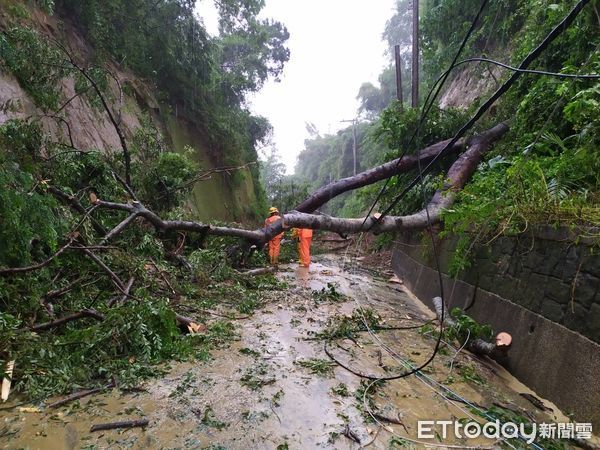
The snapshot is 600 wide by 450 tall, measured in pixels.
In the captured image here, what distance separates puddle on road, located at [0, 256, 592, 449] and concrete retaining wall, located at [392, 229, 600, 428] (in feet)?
0.85

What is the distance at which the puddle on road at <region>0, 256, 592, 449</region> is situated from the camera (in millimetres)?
2232

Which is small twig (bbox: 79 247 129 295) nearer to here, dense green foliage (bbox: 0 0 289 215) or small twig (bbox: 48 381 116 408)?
small twig (bbox: 48 381 116 408)

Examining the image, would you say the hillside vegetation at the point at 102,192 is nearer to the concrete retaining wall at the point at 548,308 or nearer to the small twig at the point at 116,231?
the small twig at the point at 116,231

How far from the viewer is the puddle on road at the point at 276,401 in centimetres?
223

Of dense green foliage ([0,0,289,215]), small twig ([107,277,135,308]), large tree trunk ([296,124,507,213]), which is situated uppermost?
dense green foliage ([0,0,289,215])

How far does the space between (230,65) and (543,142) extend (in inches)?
558

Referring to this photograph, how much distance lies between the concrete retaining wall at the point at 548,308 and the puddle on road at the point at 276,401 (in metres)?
0.26

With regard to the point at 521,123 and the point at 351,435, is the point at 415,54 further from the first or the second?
the point at 351,435

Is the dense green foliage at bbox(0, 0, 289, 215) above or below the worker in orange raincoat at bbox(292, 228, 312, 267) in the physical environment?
above

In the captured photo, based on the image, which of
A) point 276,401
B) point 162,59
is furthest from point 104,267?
point 162,59

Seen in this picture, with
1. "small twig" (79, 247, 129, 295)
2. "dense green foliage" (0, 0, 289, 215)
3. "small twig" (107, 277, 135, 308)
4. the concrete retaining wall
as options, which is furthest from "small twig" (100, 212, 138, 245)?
the concrete retaining wall

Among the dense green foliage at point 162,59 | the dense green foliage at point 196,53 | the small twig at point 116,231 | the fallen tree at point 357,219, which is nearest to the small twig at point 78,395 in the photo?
the small twig at point 116,231

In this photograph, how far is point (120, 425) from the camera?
2.27 m

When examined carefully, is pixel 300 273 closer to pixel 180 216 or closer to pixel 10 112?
pixel 180 216
